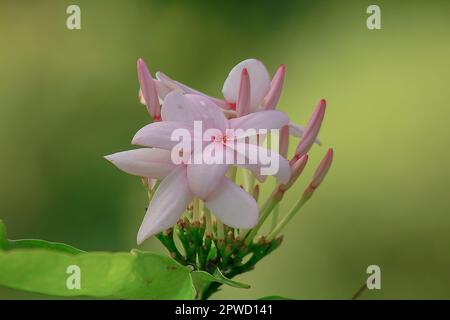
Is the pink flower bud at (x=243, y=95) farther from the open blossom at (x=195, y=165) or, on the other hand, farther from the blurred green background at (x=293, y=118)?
the blurred green background at (x=293, y=118)

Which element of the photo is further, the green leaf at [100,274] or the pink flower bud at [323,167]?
the pink flower bud at [323,167]

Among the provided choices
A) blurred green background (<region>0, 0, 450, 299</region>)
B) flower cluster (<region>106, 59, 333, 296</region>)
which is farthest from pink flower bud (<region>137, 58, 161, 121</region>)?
blurred green background (<region>0, 0, 450, 299</region>)

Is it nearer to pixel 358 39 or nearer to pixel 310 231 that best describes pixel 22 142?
pixel 310 231

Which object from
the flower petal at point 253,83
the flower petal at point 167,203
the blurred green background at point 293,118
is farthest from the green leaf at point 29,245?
the blurred green background at point 293,118

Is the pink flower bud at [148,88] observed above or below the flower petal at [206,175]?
above

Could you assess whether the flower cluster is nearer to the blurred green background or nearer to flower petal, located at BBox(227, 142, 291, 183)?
flower petal, located at BBox(227, 142, 291, 183)

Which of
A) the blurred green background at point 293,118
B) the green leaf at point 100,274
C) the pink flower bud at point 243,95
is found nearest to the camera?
the green leaf at point 100,274
